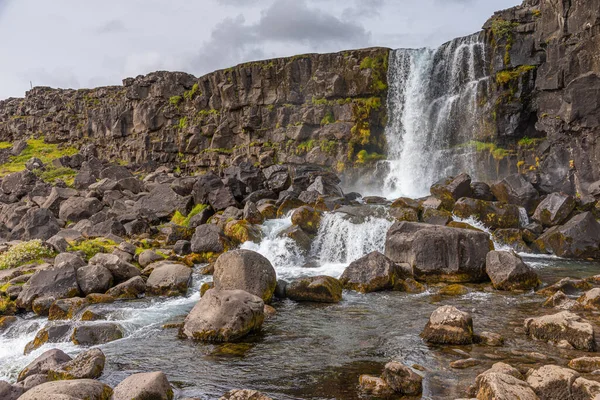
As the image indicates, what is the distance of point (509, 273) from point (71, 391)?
13.3m

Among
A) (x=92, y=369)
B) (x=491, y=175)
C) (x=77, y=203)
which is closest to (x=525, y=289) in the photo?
(x=92, y=369)

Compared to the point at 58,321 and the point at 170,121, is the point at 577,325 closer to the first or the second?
the point at 58,321

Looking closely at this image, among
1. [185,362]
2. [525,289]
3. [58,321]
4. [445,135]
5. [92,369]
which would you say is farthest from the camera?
[445,135]

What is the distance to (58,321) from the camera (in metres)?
14.7

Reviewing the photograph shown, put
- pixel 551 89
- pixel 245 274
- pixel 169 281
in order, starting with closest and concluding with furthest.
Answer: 1. pixel 245 274
2. pixel 169 281
3. pixel 551 89

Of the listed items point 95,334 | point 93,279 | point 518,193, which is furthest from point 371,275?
point 518,193

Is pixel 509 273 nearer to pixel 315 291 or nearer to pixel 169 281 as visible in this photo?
pixel 315 291

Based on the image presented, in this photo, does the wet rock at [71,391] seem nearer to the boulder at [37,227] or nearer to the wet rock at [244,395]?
the wet rock at [244,395]

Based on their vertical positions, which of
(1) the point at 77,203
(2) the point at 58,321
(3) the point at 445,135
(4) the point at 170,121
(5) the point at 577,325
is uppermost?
(4) the point at 170,121

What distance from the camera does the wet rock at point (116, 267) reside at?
60.7 feet

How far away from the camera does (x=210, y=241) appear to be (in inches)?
937

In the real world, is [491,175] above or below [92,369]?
above

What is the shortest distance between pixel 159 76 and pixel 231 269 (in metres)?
51.8

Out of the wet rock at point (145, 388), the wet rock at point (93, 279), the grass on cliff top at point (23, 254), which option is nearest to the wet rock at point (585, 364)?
the wet rock at point (145, 388)
